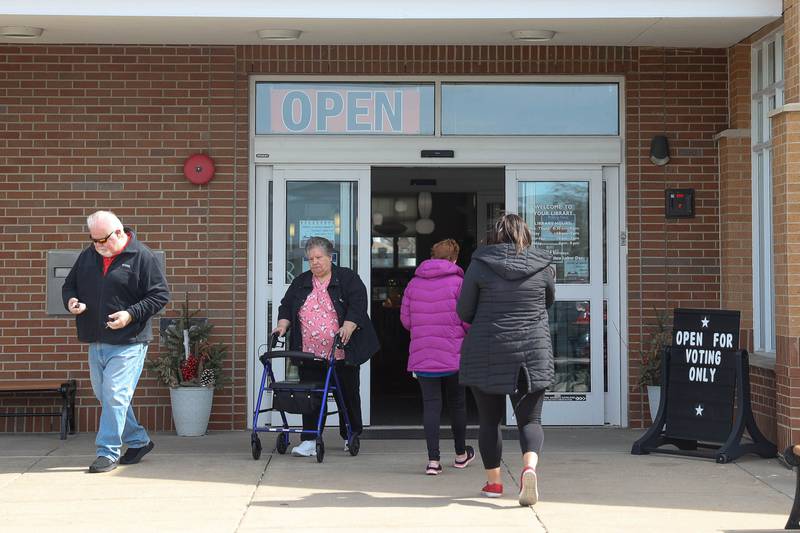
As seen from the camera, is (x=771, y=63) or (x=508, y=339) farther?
(x=771, y=63)

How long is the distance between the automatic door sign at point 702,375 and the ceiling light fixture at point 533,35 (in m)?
2.35

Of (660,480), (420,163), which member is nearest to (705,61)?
(420,163)

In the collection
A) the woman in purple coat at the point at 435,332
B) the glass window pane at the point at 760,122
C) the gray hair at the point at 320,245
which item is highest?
the glass window pane at the point at 760,122

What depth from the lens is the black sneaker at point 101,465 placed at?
757 cm

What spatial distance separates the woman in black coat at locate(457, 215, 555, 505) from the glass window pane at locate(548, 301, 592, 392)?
3.11 meters

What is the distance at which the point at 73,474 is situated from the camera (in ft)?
24.8

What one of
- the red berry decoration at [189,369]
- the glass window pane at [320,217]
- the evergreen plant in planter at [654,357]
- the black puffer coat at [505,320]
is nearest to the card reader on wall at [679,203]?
the evergreen plant in planter at [654,357]

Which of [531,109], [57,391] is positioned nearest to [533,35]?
[531,109]

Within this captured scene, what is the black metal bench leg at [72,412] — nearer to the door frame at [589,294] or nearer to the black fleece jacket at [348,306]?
the black fleece jacket at [348,306]

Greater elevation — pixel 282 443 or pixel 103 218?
pixel 103 218

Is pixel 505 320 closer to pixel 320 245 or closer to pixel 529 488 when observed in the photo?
pixel 529 488

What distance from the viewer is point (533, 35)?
8.77 meters

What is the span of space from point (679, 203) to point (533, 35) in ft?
6.56

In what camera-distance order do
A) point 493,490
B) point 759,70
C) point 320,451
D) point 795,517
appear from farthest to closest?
1. point 759,70
2. point 320,451
3. point 493,490
4. point 795,517
